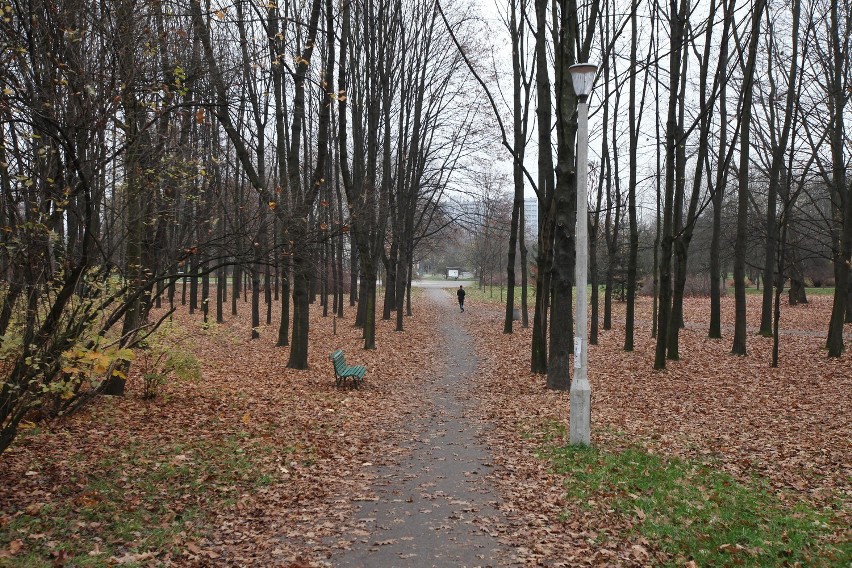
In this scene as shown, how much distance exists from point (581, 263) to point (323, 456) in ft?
13.6

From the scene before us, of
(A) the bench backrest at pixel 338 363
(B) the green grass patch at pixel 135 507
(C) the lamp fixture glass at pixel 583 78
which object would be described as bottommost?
(B) the green grass patch at pixel 135 507

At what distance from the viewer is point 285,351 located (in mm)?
19266

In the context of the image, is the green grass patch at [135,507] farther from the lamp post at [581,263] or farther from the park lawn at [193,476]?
the lamp post at [581,263]

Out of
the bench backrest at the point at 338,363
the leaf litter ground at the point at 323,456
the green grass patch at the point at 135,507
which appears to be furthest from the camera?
the bench backrest at the point at 338,363

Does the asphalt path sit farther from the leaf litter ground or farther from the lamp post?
the lamp post

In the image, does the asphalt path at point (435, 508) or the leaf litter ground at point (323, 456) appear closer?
the asphalt path at point (435, 508)

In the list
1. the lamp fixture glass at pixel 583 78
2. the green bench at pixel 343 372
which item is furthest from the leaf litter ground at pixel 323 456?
the lamp fixture glass at pixel 583 78

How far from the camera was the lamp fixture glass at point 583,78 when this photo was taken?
26.6ft

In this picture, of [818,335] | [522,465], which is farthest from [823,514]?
[818,335]

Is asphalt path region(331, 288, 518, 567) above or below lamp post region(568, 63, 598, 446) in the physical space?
below

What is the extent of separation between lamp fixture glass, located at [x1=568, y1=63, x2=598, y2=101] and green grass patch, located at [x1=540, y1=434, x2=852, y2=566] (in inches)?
181

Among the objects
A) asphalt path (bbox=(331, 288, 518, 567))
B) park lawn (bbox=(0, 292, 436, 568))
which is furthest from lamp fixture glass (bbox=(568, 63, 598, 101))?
park lawn (bbox=(0, 292, 436, 568))

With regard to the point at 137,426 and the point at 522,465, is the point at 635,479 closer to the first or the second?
the point at 522,465

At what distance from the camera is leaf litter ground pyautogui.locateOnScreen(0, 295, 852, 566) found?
5.32 metres
